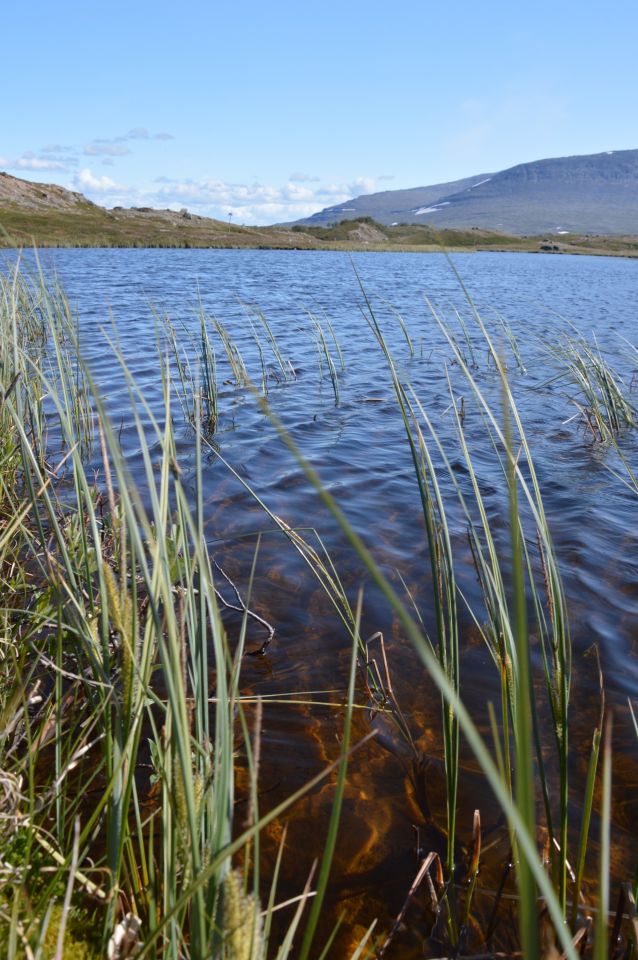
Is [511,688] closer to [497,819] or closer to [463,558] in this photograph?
[497,819]

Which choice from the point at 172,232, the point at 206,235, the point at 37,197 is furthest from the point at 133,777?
the point at 37,197

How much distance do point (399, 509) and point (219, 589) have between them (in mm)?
1714

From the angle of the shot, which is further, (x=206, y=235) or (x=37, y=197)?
(x=37, y=197)

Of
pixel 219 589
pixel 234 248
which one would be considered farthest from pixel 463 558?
pixel 234 248

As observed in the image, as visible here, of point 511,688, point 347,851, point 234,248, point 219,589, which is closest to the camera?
point 511,688

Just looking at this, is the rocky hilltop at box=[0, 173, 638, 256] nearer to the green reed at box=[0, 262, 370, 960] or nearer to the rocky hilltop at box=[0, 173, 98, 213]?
the rocky hilltop at box=[0, 173, 98, 213]

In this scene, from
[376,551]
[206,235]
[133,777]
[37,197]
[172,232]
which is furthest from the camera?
[37,197]

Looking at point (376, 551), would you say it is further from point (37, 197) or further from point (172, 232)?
point (37, 197)

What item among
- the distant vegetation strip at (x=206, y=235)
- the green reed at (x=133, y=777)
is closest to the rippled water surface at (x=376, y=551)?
the green reed at (x=133, y=777)

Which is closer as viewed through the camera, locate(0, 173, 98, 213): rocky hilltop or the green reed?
the green reed

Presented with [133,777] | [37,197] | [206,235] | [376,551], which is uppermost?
[37,197]

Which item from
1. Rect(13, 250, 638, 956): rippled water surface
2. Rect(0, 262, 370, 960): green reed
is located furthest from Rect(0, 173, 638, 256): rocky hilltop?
Rect(0, 262, 370, 960): green reed

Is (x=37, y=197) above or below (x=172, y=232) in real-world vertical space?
above

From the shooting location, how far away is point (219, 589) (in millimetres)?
3459
